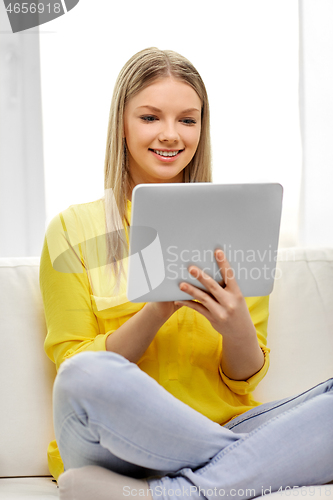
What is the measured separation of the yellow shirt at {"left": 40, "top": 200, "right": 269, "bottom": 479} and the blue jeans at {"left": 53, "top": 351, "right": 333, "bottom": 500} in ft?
0.78

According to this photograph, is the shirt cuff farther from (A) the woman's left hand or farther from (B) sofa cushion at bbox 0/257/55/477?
(B) sofa cushion at bbox 0/257/55/477

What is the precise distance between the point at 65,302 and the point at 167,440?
1.36ft

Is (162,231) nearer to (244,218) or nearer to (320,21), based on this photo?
(244,218)

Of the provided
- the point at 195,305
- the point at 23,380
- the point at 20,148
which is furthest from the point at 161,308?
the point at 20,148

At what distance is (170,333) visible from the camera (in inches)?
45.2

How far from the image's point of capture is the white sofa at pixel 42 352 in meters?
1.16

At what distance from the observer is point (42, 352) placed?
122 cm

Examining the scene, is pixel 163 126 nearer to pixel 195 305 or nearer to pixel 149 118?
pixel 149 118

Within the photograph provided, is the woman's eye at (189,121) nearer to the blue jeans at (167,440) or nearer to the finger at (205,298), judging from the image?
the finger at (205,298)

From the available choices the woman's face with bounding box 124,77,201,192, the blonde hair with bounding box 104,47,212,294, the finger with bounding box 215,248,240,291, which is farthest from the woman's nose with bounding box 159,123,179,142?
the finger with bounding box 215,248,240,291

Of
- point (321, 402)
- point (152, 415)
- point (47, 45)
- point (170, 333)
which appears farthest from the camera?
point (47, 45)

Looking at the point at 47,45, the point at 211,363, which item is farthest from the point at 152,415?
the point at 47,45

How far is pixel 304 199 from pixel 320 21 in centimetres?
61

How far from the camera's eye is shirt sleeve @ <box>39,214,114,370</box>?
1.09 meters
